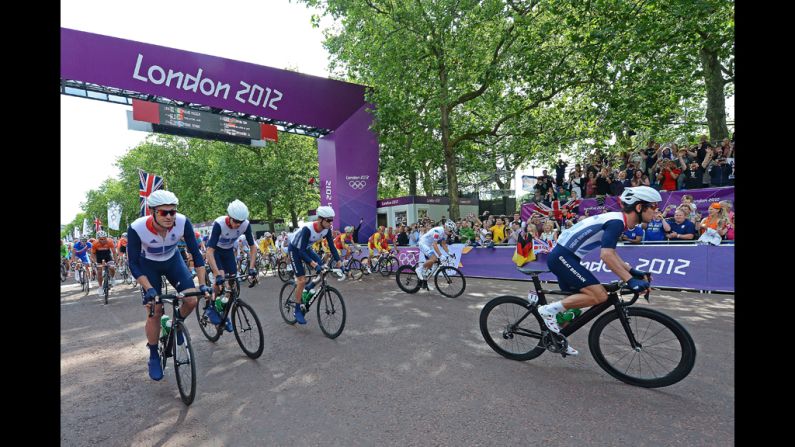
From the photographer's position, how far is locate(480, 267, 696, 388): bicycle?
3.43 m

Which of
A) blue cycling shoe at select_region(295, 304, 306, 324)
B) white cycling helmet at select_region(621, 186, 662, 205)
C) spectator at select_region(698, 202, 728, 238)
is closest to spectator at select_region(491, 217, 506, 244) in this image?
spectator at select_region(698, 202, 728, 238)

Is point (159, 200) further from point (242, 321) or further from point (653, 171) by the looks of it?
point (653, 171)

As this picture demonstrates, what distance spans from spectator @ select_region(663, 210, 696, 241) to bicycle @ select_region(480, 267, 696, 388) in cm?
615

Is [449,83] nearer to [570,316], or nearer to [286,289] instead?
[286,289]

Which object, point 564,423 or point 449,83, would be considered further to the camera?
point 449,83

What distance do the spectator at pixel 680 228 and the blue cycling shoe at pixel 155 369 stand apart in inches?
388

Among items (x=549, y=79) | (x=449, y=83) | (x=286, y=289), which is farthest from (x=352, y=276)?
(x=549, y=79)

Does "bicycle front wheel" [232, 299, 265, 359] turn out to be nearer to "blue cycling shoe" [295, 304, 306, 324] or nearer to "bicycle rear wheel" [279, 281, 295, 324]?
"blue cycling shoe" [295, 304, 306, 324]

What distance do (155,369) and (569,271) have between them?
14.7ft

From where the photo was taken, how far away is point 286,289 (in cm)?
702

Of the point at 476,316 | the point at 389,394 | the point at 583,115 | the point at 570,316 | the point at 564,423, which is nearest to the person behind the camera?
the point at 564,423
